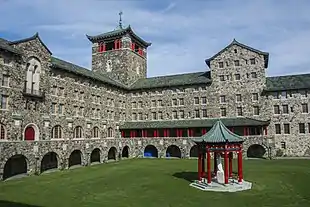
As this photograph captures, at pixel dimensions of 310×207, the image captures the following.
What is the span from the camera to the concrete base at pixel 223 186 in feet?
70.3

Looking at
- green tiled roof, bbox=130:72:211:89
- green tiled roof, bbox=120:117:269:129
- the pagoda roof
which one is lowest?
green tiled roof, bbox=120:117:269:129

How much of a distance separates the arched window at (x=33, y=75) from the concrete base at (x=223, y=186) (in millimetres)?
21660

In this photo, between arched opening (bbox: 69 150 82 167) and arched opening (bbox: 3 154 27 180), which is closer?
arched opening (bbox: 3 154 27 180)

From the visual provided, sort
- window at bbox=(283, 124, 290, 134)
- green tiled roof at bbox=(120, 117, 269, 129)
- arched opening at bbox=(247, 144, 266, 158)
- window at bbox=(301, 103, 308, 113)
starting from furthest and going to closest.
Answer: arched opening at bbox=(247, 144, 266, 158)
window at bbox=(283, 124, 290, 134)
green tiled roof at bbox=(120, 117, 269, 129)
window at bbox=(301, 103, 308, 113)

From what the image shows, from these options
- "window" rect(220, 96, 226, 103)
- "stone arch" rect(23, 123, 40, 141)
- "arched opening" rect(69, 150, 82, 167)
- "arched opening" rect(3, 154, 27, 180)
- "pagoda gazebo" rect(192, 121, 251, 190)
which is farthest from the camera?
"window" rect(220, 96, 226, 103)

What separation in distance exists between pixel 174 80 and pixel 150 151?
14.0m

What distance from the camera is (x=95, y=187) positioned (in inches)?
932

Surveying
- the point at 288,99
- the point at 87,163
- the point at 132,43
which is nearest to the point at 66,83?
the point at 87,163

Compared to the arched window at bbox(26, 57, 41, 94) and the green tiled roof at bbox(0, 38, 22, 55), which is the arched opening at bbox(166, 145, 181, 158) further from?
the green tiled roof at bbox(0, 38, 22, 55)

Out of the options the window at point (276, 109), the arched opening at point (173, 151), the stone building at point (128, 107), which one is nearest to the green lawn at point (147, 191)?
the stone building at point (128, 107)

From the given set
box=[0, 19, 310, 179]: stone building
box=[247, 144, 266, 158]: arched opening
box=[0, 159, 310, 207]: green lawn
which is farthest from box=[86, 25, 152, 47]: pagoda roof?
box=[0, 159, 310, 207]: green lawn

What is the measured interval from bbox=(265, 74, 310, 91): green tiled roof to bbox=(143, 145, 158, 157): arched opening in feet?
72.2

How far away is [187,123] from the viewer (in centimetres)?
4947

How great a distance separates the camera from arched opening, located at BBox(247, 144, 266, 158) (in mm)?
46838
